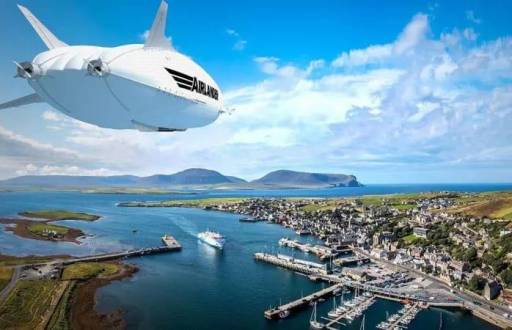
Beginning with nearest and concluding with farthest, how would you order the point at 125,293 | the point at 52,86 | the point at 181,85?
1. the point at 52,86
2. the point at 181,85
3. the point at 125,293

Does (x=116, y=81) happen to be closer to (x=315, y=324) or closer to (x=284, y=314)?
(x=315, y=324)

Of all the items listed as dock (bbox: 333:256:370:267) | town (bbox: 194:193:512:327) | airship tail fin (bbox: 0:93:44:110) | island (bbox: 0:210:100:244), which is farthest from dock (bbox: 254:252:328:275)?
airship tail fin (bbox: 0:93:44:110)

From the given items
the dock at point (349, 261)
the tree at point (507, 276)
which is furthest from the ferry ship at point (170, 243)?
the tree at point (507, 276)

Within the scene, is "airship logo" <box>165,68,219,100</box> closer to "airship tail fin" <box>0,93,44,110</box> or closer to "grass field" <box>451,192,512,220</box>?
"airship tail fin" <box>0,93,44,110</box>

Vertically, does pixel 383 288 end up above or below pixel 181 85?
below

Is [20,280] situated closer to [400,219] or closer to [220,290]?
[220,290]

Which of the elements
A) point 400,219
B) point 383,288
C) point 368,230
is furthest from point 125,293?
point 400,219
